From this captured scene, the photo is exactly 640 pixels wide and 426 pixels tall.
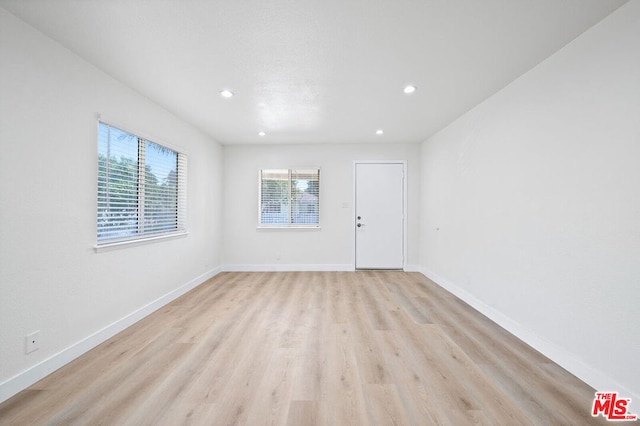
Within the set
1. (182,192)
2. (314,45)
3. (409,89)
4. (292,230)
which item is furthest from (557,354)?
(182,192)

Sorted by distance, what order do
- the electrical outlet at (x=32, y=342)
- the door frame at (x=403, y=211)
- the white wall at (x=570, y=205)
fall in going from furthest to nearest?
the door frame at (x=403, y=211) → the electrical outlet at (x=32, y=342) → the white wall at (x=570, y=205)

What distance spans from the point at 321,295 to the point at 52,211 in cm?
294

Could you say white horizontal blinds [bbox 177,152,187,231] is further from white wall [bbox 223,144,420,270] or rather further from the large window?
the large window

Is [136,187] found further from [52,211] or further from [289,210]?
[289,210]

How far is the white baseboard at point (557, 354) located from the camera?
1699 millimetres

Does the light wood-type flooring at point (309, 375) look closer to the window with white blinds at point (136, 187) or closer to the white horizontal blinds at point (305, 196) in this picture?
the window with white blinds at point (136, 187)

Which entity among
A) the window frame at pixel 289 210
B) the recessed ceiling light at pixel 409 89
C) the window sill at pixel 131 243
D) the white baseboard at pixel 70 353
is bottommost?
the white baseboard at pixel 70 353

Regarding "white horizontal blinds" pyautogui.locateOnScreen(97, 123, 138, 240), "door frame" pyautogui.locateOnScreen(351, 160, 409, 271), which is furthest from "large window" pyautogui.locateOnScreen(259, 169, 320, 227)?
"white horizontal blinds" pyautogui.locateOnScreen(97, 123, 138, 240)

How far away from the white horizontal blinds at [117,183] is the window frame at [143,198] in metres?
0.03

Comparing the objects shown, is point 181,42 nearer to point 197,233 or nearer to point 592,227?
point 197,233

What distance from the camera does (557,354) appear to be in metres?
2.08

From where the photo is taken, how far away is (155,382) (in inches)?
72.1

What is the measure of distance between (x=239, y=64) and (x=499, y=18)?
199 cm

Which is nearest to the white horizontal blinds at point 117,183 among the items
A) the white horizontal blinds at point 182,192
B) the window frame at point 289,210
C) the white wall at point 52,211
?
the white wall at point 52,211
